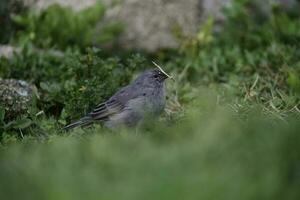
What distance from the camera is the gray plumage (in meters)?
6.97

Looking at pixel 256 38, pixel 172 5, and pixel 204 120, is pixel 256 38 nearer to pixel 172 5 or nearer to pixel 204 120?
pixel 172 5

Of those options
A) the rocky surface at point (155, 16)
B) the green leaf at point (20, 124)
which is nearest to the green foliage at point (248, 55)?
the rocky surface at point (155, 16)

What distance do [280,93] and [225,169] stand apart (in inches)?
163

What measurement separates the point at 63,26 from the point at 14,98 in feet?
8.11

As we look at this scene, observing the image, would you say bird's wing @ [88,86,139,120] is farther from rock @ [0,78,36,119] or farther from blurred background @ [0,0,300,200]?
rock @ [0,78,36,119]

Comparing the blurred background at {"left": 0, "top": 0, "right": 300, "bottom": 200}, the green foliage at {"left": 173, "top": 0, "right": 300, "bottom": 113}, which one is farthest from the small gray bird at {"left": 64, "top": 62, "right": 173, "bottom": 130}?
the green foliage at {"left": 173, "top": 0, "right": 300, "bottom": 113}

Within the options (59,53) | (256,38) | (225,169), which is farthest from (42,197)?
(256,38)

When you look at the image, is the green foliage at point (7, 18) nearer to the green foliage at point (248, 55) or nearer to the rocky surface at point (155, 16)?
the rocky surface at point (155, 16)

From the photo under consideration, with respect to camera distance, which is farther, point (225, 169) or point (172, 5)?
point (172, 5)

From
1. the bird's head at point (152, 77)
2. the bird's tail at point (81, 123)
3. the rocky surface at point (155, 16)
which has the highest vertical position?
the bird's head at point (152, 77)

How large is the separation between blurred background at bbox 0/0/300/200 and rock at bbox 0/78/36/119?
1 centimetres

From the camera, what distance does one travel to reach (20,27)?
1011 centimetres

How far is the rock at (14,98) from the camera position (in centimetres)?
733

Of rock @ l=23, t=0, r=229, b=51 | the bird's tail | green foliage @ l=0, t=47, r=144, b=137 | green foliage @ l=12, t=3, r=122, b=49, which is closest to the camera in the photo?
the bird's tail
